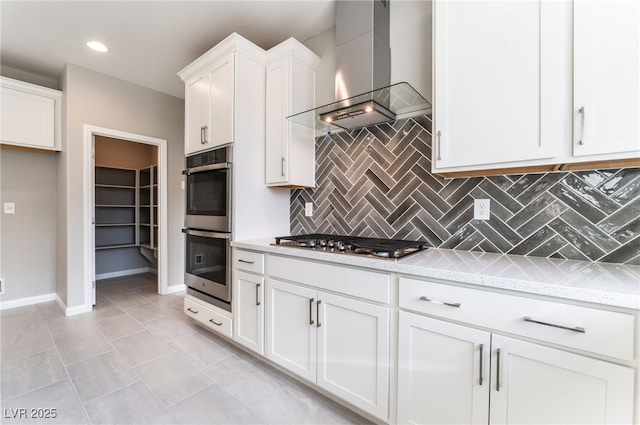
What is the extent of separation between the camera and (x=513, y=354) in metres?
1.06

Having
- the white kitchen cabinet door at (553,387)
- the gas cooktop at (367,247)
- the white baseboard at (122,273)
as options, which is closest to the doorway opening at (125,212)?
the white baseboard at (122,273)

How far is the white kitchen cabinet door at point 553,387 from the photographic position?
90cm

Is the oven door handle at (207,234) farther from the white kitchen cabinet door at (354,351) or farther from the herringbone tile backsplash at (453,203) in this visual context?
the white kitchen cabinet door at (354,351)

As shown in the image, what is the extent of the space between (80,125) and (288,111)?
253cm

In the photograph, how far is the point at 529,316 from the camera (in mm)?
1025

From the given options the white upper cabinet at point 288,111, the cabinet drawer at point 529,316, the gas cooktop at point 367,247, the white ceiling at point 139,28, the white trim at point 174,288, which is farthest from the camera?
the white trim at point 174,288

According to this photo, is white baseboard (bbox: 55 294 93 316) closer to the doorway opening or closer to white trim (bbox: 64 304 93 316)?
white trim (bbox: 64 304 93 316)

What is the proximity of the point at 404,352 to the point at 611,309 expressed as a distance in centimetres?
78

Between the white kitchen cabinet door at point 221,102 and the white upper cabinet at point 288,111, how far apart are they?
321 mm

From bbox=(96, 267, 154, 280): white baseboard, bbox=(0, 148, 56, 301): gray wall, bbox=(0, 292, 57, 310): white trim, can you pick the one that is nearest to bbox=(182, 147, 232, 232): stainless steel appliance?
bbox=(0, 148, 56, 301): gray wall

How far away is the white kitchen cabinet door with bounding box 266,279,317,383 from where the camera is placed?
1.69 m

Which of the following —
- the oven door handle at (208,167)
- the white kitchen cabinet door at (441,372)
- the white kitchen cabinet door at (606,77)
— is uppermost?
the white kitchen cabinet door at (606,77)

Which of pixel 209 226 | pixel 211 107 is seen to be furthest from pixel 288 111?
pixel 209 226

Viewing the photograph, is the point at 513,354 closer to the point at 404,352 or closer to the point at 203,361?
the point at 404,352
